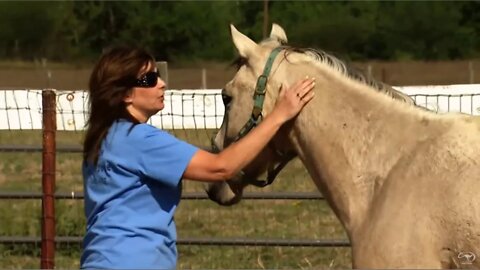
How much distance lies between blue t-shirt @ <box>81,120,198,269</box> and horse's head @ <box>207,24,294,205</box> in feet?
2.50

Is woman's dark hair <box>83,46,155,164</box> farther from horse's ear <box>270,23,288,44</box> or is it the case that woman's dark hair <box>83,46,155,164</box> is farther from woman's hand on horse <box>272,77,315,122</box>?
horse's ear <box>270,23,288,44</box>

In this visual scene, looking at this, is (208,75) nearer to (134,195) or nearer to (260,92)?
(260,92)

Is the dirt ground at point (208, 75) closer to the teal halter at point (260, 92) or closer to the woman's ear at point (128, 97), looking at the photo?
the teal halter at point (260, 92)

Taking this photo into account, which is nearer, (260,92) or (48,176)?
(260,92)

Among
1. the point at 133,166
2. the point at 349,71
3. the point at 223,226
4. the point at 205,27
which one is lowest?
the point at 223,226

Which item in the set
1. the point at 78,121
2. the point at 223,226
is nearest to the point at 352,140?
the point at 78,121

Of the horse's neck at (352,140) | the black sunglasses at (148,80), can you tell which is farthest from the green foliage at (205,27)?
the black sunglasses at (148,80)

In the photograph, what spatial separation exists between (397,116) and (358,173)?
0.28 metres

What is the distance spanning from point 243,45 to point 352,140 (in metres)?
0.60

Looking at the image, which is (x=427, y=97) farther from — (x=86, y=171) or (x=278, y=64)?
(x=86, y=171)

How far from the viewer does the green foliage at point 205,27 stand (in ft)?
125

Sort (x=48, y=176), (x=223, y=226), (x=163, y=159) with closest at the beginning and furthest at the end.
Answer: (x=163, y=159), (x=48, y=176), (x=223, y=226)

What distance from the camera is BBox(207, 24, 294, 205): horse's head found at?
4.04 m

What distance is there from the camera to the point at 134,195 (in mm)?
3346
